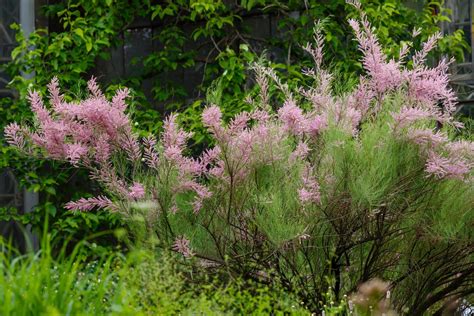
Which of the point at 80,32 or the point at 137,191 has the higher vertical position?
the point at 80,32

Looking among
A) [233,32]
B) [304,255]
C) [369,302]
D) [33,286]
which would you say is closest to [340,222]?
[304,255]

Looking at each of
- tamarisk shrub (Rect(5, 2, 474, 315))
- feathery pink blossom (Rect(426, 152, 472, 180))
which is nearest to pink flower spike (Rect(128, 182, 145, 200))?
tamarisk shrub (Rect(5, 2, 474, 315))

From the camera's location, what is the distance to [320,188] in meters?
4.69

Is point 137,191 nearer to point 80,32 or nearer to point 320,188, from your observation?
point 320,188

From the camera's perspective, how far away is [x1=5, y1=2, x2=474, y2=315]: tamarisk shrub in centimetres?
462

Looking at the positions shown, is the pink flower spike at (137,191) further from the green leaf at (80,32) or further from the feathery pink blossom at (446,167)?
the green leaf at (80,32)

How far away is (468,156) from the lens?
15.5 ft

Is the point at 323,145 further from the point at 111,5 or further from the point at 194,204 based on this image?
the point at 111,5

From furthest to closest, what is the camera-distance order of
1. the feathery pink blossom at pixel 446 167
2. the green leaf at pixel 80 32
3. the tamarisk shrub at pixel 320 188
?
the green leaf at pixel 80 32
the tamarisk shrub at pixel 320 188
the feathery pink blossom at pixel 446 167

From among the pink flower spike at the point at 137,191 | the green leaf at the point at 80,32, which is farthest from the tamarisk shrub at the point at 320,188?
the green leaf at the point at 80,32

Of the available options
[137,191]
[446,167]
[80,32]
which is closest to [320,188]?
[446,167]

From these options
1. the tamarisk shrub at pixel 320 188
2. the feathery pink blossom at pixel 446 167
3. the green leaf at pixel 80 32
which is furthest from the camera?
the green leaf at pixel 80 32

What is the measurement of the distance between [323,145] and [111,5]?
290 centimetres

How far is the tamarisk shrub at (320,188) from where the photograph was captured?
4617mm
